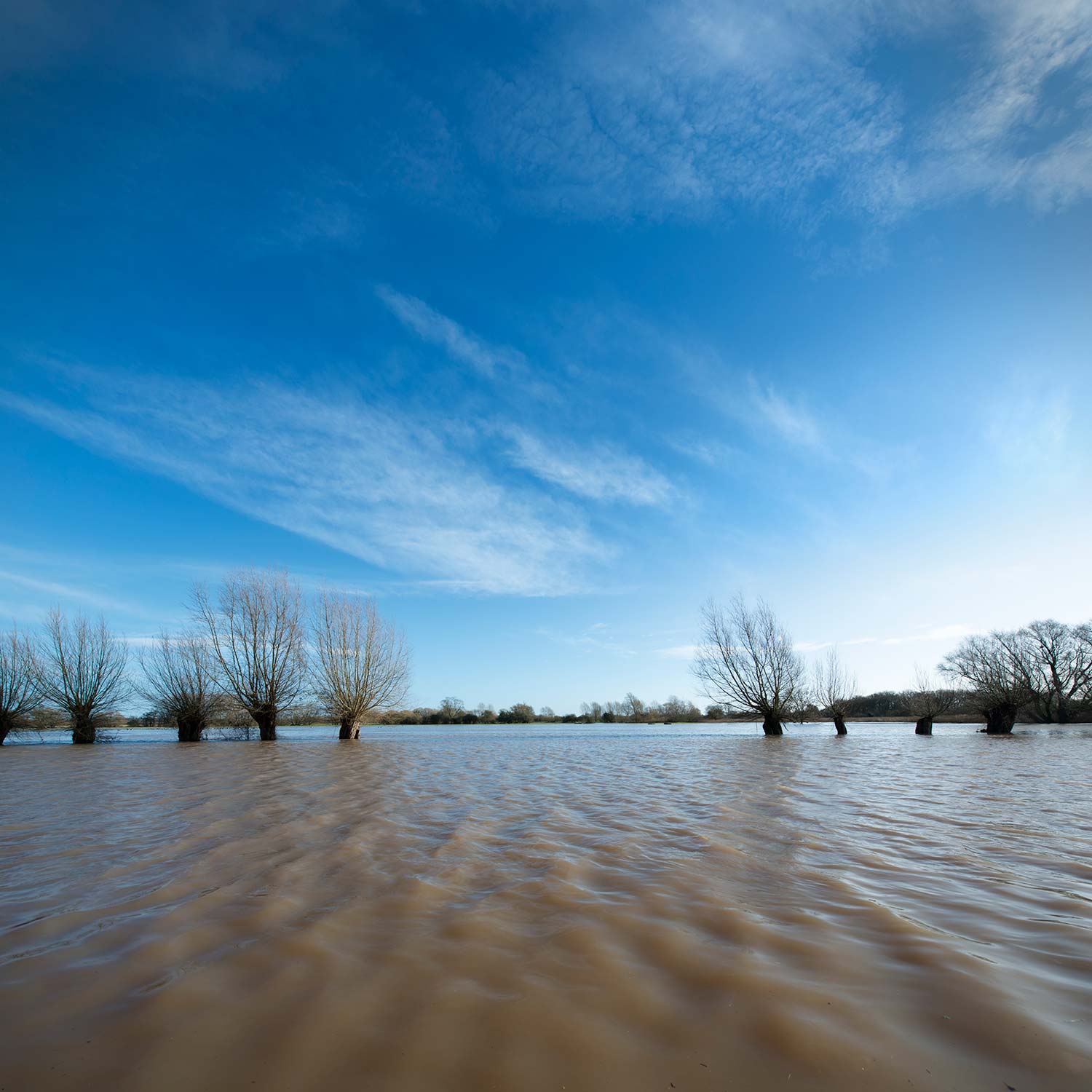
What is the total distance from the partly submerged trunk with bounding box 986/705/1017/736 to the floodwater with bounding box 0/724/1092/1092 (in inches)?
1126

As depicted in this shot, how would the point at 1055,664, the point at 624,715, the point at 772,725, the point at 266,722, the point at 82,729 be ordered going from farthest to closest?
the point at 624,715 < the point at 1055,664 < the point at 772,725 < the point at 82,729 < the point at 266,722

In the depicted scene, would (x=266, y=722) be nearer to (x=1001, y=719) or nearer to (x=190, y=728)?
(x=190, y=728)

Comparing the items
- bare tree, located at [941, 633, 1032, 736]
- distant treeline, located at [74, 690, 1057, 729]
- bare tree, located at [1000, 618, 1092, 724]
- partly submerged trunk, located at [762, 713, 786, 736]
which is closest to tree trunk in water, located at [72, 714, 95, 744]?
distant treeline, located at [74, 690, 1057, 729]

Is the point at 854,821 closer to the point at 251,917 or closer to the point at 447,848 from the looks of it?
the point at 447,848

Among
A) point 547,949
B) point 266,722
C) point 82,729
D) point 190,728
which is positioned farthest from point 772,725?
point 82,729

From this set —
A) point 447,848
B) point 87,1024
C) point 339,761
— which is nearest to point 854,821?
point 447,848

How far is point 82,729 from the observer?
25859mm

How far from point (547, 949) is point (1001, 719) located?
3534 centimetres

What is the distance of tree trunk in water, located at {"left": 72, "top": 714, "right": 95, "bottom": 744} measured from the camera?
25.8 m

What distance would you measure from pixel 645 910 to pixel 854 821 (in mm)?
3813

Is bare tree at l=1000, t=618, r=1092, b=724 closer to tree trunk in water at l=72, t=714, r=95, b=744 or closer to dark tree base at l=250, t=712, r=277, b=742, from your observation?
dark tree base at l=250, t=712, r=277, b=742

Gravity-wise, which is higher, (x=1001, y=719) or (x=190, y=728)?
(x=190, y=728)

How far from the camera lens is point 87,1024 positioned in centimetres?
200

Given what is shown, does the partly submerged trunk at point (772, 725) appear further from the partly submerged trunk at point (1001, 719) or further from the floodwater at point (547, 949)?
the floodwater at point (547, 949)
